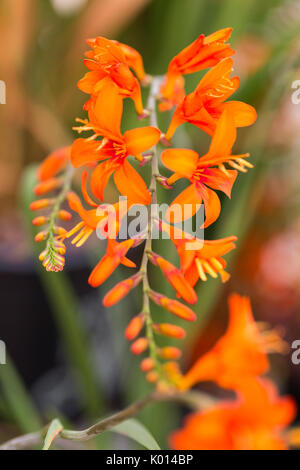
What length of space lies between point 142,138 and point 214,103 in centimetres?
3

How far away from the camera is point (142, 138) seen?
20 cm

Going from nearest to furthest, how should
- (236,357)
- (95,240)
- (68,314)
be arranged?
(236,357), (68,314), (95,240)

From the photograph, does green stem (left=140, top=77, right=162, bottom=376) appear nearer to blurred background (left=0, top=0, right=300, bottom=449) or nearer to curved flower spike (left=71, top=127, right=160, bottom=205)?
curved flower spike (left=71, top=127, right=160, bottom=205)

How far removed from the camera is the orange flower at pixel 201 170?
195 mm

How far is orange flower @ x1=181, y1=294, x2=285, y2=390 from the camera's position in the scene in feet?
1.15

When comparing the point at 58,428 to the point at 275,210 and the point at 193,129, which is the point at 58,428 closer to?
the point at 193,129

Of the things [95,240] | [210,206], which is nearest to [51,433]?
[210,206]

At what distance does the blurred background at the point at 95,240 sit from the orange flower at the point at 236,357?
0.12 metres

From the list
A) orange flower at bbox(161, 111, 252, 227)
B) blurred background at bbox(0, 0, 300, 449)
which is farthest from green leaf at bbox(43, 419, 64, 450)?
blurred background at bbox(0, 0, 300, 449)

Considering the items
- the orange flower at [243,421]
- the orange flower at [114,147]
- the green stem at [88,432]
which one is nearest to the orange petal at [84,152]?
the orange flower at [114,147]

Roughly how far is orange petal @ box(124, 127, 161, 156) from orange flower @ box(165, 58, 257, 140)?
0.06 ft

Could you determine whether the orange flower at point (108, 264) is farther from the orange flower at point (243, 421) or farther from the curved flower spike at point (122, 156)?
the orange flower at point (243, 421)

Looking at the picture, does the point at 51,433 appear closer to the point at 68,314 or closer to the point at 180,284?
the point at 180,284
